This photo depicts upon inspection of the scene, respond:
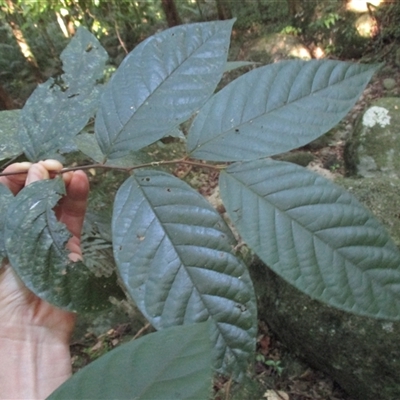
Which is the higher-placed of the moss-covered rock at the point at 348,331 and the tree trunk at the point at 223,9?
the tree trunk at the point at 223,9

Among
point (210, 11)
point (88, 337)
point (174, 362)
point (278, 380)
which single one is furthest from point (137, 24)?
point (174, 362)

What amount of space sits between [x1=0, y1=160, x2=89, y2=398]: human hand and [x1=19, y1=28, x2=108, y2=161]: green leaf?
0.16 m

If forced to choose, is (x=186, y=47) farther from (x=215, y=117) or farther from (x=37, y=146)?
(x=37, y=146)

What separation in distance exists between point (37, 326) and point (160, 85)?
75 cm

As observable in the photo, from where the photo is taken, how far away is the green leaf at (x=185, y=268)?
21.4 inches

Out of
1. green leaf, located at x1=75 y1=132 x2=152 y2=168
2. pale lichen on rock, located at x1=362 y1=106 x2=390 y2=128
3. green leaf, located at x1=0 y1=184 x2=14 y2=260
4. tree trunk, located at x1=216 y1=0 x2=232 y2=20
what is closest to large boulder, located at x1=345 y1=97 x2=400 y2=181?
pale lichen on rock, located at x1=362 y1=106 x2=390 y2=128

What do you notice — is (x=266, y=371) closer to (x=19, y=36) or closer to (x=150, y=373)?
(x=150, y=373)

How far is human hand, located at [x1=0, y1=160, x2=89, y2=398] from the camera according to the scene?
0.95m

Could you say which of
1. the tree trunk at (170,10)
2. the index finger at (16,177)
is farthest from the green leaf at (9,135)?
the tree trunk at (170,10)

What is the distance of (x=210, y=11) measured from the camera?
738 centimetres

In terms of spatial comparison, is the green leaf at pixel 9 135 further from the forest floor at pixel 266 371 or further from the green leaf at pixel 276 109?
the forest floor at pixel 266 371

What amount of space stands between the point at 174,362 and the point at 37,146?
597 millimetres

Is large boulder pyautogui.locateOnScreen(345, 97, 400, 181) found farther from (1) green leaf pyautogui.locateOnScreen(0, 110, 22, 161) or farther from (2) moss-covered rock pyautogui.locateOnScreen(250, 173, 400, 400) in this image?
(1) green leaf pyautogui.locateOnScreen(0, 110, 22, 161)

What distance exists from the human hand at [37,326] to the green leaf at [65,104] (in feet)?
0.54
